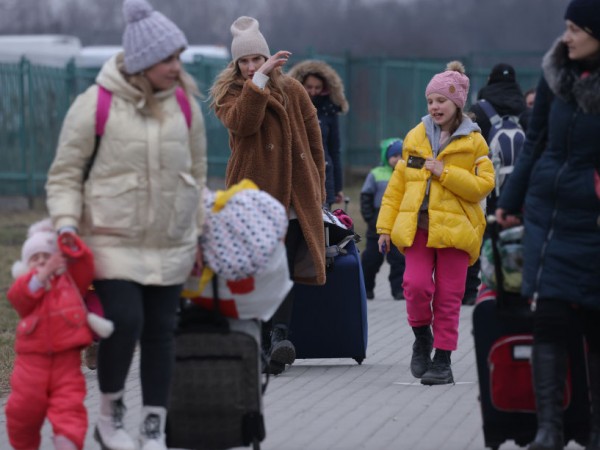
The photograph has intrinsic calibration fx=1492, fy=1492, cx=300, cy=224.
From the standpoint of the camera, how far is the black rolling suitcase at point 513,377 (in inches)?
221

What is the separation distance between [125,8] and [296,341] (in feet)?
10.9

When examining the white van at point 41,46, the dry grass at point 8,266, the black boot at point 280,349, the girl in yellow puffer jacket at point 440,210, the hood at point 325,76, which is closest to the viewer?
the girl in yellow puffer jacket at point 440,210

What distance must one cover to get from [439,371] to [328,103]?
3.48 m

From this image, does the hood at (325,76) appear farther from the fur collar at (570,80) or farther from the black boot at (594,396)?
the black boot at (594,396)

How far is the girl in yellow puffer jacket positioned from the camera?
745cm

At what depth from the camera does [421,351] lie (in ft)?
25.5

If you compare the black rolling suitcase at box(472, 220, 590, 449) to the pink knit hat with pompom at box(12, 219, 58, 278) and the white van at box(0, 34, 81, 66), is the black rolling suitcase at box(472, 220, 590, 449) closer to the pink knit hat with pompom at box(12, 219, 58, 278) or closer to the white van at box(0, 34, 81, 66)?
the pink knit hat with pompom at box(12, 219, 58, 278)

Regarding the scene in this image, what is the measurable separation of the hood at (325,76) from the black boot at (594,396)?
5094 mm

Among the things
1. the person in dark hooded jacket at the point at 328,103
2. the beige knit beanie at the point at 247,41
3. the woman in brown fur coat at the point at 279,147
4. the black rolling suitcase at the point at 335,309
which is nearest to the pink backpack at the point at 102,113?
the woman in brown fur coat at the point at 279,147

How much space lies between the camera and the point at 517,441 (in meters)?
5.67

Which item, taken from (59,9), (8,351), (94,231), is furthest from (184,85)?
(59,9)

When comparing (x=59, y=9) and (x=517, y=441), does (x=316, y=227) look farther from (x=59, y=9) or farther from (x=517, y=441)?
(x=59, y=9)

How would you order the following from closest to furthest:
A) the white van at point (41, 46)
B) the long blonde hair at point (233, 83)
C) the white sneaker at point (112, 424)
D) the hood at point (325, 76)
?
the white sneaker at point (112, 424), the long blonde hair at point (233, 83), the hood at point (325, 76), the white van at point (41, 46)

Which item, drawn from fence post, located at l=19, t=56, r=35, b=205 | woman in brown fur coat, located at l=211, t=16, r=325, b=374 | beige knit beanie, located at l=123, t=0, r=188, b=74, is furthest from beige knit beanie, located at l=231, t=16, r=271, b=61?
fence post, located at l=19, t=56, r=35, b=205
